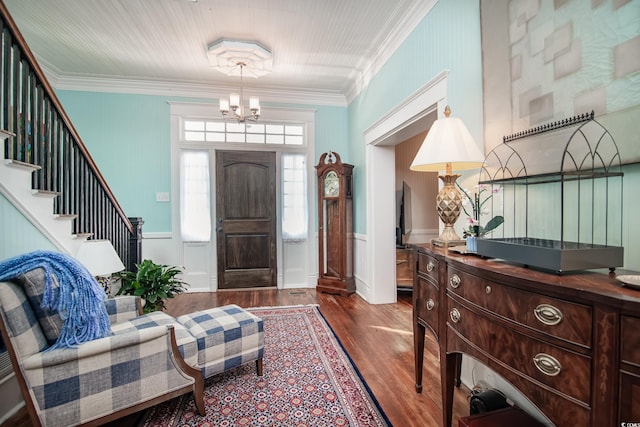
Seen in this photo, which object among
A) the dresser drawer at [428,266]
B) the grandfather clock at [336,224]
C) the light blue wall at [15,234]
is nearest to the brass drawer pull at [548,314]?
the dresser drawer at [428,266]

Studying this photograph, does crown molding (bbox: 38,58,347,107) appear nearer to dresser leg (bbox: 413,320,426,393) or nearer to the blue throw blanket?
the blue throw blanket

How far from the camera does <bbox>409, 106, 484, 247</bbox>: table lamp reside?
149cm

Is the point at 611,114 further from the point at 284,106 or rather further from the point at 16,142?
the point at 284,106

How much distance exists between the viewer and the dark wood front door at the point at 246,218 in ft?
14.3

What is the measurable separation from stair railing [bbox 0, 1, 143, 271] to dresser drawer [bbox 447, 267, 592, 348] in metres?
2.55

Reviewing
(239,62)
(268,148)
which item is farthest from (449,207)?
(268,148)

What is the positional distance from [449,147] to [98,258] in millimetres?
2387

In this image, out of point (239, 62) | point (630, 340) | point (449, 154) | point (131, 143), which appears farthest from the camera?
point (131, 143)

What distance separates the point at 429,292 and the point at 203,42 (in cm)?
335

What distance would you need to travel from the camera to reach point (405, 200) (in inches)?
180

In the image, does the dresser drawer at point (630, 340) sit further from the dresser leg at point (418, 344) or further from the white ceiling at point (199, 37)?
the white ceiling at point (199, 37)

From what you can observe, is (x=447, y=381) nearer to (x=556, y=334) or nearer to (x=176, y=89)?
(x=556, y=334)

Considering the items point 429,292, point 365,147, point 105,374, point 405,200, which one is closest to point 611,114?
point 429,292

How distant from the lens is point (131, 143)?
417cm
